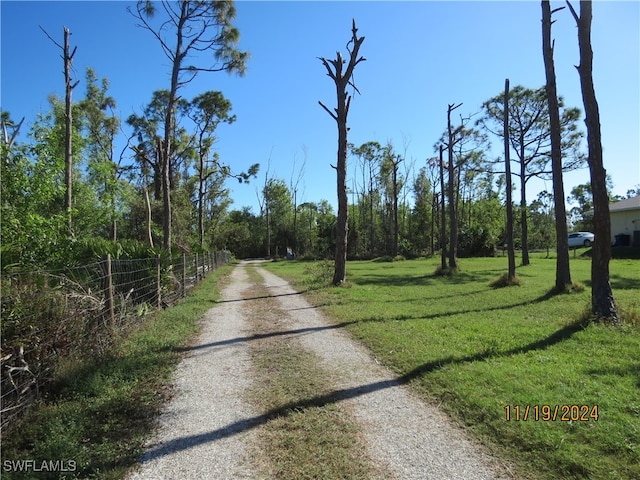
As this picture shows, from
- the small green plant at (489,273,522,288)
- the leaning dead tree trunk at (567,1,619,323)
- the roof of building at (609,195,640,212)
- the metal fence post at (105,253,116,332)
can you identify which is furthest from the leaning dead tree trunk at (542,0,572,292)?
the roof of building at (609,195,640,212)

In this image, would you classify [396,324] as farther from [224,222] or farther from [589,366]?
[224,222]

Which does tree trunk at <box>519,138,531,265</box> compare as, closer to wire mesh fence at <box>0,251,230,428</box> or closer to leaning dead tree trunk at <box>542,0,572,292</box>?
leaning dead tree trunk at <box>542,0,572,292</box>

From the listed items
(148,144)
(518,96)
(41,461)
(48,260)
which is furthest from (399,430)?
(148,144)

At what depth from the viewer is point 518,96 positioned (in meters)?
25.9

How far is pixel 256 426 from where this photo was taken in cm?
352

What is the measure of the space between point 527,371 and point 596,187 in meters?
4.66

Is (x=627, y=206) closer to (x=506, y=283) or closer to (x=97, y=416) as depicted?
(x=506, y=283)

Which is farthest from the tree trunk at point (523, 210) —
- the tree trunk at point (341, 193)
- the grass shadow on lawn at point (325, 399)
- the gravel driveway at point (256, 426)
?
the gravel driveway at point (256, 426)

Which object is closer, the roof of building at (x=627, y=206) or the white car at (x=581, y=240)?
the roof of building at (x=627, y=206)

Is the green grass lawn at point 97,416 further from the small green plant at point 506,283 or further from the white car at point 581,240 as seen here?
the white car at point 581,240
